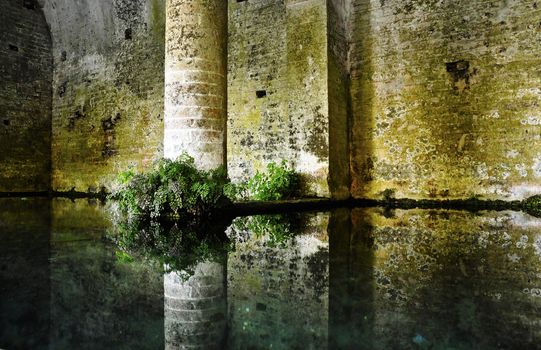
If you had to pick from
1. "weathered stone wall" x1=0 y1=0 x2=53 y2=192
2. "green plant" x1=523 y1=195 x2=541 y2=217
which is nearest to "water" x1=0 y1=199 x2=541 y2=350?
"green plant" x1=523 y1=195 x2=541 y2=217

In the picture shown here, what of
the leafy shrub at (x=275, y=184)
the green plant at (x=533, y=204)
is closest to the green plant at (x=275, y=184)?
the leafy shrub at (x=275, y=184)

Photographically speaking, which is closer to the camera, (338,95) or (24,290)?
(24,290)

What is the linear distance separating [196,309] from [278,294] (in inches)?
18.4

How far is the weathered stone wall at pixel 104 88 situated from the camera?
12141 mm

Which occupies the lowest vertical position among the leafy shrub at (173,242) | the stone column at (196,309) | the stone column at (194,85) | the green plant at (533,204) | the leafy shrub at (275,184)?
the stone column at (196,309)

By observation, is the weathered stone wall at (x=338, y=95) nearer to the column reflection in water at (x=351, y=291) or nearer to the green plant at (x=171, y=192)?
the green plant at (x=171, y=192)

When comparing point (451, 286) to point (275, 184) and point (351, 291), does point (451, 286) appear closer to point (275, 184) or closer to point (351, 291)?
point (351, 291)

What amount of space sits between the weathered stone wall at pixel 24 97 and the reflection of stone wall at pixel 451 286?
492 inches

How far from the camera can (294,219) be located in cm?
626

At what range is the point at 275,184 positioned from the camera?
834cm

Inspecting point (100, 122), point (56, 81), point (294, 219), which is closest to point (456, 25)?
point (294, 219)

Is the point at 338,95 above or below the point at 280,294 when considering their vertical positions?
above

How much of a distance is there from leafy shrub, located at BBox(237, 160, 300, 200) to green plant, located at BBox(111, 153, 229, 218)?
7.46 feet

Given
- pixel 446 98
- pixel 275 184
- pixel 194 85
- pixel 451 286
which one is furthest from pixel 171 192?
pixel 446 98
